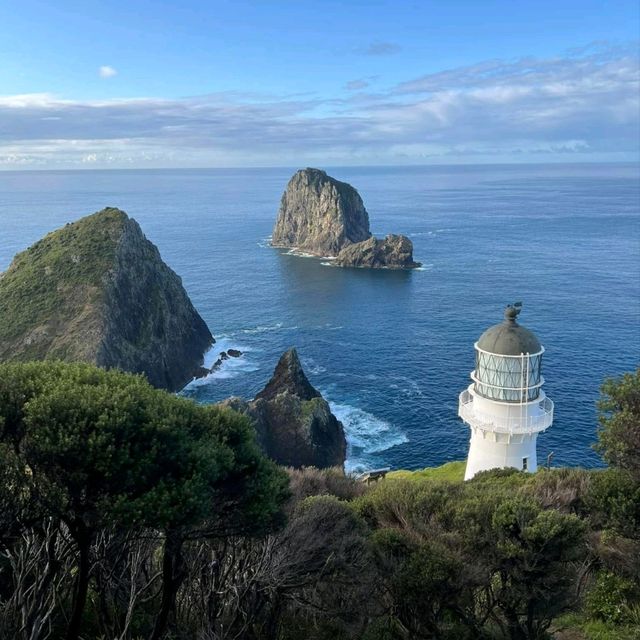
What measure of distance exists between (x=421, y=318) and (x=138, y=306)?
3540 cm

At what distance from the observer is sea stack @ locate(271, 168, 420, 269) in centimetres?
13377

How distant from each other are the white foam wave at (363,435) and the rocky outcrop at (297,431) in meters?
0.96

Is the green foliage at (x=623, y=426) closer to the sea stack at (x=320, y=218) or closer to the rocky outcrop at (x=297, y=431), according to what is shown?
the rocky outcrop at (x=297, y=431)

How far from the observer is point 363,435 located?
1855 inches

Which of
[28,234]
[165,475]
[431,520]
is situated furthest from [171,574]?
[28,234]

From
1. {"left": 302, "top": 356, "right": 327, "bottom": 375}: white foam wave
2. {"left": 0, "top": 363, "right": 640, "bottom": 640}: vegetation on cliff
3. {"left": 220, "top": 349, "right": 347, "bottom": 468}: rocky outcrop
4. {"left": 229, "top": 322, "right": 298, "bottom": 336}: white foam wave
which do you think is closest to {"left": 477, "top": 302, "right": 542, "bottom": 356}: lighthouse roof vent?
{"left": 0, "top": 363, "right": 640, "bottom": 640}: vegetation on cliff

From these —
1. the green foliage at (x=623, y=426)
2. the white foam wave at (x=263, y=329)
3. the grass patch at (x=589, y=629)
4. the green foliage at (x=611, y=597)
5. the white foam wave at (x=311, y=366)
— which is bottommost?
the white foam wave at (x=311, y=366)

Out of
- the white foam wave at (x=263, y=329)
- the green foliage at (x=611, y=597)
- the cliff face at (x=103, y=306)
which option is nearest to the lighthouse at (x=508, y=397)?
the green foliage at (x=611, y=597)

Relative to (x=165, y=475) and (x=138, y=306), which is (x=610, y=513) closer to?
(x=165, y=475)

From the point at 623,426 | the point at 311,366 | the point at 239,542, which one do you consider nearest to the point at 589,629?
the point at 623,426

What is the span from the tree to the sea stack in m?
109

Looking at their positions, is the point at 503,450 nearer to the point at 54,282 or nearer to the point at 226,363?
the point at 226,363

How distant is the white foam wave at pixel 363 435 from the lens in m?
44.2

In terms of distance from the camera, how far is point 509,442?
878 inches
